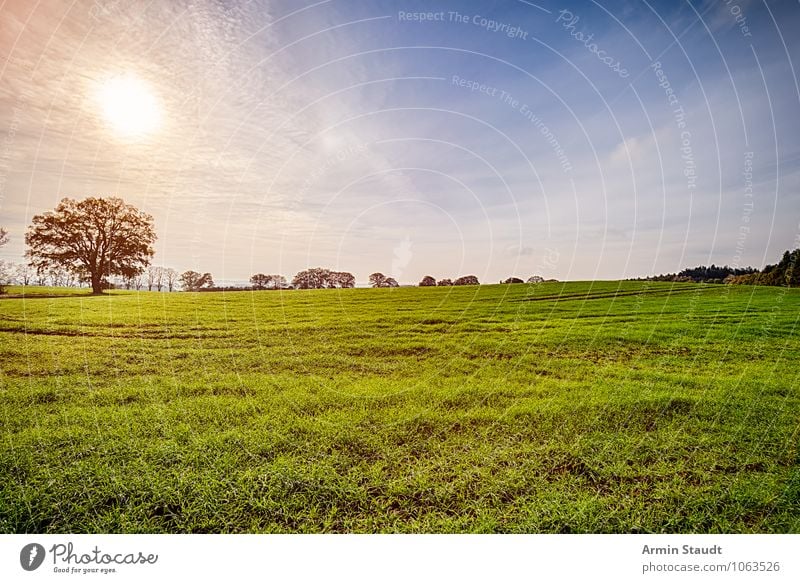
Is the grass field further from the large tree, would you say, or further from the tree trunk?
the large tree

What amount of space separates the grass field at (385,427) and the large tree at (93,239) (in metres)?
0.81

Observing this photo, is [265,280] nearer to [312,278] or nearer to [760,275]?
[312,278]

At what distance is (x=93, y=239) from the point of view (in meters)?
7.26

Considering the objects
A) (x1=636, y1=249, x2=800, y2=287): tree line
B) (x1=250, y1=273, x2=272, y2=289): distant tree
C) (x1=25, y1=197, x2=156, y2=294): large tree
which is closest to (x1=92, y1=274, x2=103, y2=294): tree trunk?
(x1=25, y1=197, x2=156, y2=294): large tree

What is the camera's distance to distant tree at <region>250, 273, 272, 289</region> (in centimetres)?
638

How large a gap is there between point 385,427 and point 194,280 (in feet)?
15.0

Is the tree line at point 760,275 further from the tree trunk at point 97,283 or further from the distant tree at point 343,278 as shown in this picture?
the tree trunk at point 97,283

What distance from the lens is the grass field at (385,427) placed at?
3152 millimetres

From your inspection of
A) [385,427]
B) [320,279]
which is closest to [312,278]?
[320,279]

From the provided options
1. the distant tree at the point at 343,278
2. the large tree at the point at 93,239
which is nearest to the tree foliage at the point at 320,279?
the distant tree at the point at 343,278
